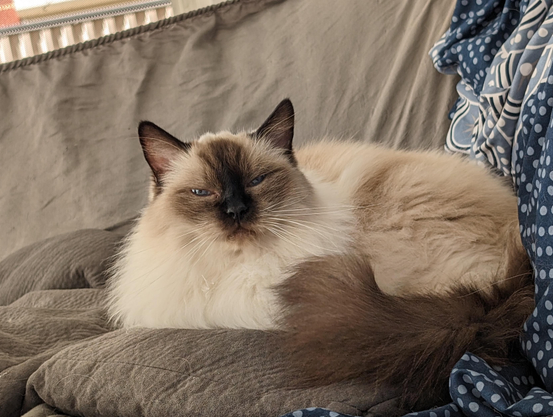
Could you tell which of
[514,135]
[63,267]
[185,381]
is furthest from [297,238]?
[63,267]

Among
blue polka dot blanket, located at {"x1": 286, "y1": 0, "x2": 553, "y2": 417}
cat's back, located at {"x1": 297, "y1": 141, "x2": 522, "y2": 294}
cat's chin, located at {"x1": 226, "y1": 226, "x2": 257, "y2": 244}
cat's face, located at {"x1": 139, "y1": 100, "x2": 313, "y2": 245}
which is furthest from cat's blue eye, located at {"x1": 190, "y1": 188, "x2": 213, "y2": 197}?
blue polka dot blanket, located at {"x1": 286, "y1": 0, "x2": 553, "y2": 417}

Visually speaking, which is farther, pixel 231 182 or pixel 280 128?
pixel 280 128

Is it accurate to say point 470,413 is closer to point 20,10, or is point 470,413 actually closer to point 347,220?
point 347,220

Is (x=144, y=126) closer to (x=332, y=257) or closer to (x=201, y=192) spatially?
(x=201, y=192)

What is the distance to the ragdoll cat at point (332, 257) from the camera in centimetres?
91

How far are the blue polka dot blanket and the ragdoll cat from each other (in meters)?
0.05

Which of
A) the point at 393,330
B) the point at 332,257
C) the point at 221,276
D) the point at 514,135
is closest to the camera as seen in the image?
the point at 393,330

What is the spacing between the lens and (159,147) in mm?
1351

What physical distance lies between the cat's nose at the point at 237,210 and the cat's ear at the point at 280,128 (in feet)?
0.84

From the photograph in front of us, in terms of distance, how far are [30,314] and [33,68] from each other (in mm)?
1333

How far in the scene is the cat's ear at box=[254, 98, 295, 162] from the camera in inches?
54.4

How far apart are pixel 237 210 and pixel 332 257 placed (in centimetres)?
22

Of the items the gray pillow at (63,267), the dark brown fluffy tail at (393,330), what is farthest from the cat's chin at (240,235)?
the gray pillow at (63,267)

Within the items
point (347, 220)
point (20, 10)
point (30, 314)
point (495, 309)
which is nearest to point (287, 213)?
point (347, 220)
